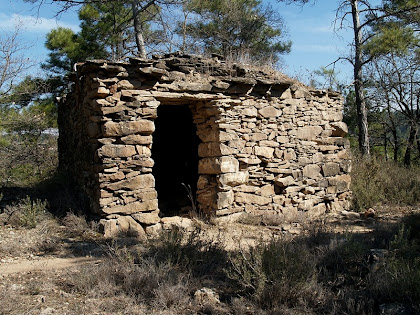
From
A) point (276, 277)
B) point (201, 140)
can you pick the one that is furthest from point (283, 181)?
point (276, 277)

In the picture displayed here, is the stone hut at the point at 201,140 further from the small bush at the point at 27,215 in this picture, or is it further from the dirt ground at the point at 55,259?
the small bush at the point at 27,215

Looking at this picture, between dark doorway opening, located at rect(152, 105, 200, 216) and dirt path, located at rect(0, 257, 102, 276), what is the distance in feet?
11.9

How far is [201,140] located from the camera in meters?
7.35

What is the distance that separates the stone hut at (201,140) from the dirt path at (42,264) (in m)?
0.92

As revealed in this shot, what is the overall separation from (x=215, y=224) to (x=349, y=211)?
3394 mm

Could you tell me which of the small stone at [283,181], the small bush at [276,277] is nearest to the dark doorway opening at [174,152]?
the small stone at [283,181]

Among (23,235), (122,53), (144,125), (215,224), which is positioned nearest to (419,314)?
(215,224)

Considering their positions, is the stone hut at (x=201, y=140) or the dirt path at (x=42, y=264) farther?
the stone hut at (x=201, y=140)

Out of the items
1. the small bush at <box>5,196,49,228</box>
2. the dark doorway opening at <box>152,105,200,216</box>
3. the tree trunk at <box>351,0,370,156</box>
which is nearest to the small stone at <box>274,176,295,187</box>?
the dark doorway opening at <box>152,105,200,216</box>

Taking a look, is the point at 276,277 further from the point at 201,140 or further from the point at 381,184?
the point at 381,184

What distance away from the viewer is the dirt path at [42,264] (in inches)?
174

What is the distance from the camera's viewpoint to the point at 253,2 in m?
16.1

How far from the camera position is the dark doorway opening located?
28.2ft

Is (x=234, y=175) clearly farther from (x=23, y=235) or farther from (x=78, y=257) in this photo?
(x=23, y=235)
